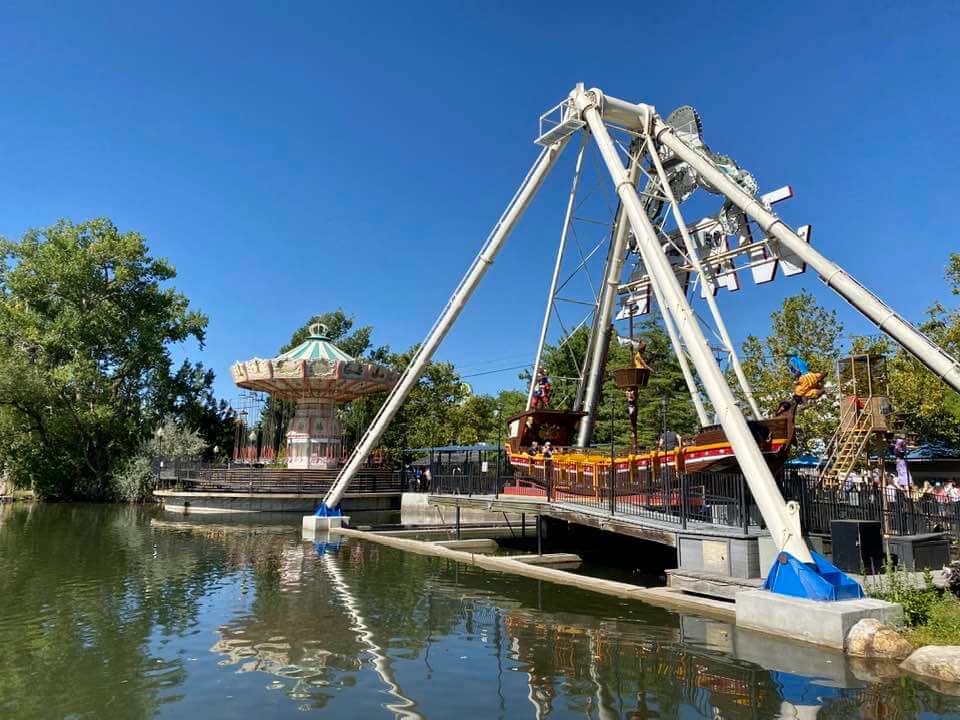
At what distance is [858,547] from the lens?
455 inches

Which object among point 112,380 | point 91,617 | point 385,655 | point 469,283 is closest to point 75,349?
point 112,380

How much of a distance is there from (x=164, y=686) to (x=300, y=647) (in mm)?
2023

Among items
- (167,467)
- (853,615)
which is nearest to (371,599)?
(853,615)

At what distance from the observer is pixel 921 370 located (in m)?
29.1

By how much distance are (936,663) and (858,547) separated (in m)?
3.82

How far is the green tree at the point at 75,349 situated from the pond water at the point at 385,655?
33.8 metres

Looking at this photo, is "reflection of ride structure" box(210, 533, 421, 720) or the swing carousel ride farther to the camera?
the swing carousel ride

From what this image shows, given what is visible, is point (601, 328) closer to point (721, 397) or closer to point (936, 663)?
point (721, 397)

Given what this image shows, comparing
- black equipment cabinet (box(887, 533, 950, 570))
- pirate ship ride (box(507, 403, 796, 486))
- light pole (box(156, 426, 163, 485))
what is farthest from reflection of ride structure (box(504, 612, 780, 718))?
light pole (box(156, 426, 163, 485))

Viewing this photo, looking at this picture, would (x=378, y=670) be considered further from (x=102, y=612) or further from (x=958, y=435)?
(x=958, y=435)

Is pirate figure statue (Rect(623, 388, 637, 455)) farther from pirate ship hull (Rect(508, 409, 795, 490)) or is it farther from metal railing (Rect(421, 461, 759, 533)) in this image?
metal railing (Rect(421, 461, 759, 533))

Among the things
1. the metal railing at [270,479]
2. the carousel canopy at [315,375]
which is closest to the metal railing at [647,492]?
the metal railing at [270,479]

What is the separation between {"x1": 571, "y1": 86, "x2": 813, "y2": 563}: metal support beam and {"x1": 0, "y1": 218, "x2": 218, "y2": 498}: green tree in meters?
41.4

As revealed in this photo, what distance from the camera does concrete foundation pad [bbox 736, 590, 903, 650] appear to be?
9.10m
